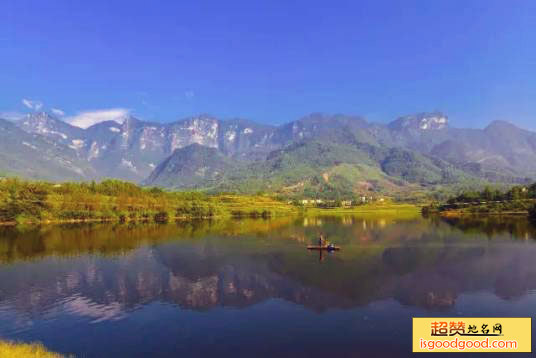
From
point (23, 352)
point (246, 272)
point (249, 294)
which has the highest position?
point (23, 352)

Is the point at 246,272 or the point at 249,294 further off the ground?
the point at 246,272

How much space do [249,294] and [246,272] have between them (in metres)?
16.3

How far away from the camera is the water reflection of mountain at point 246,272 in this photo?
58.8 m

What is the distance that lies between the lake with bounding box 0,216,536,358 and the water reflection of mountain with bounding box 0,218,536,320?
0.28m

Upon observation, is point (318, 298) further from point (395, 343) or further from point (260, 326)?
point (395, 343)

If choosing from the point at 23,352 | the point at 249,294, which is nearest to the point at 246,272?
the point at 249,294

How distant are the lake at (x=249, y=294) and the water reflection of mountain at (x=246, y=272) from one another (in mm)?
282

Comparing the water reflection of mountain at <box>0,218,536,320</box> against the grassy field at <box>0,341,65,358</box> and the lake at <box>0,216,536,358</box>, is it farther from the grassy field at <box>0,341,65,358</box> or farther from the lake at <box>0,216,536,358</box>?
the grassy field at <box>0,341,65,358</box>

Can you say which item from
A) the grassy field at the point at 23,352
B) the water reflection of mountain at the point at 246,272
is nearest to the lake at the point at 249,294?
the water reflection of mountain at the point at 246,272

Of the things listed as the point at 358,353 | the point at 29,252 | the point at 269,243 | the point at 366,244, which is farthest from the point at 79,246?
the point at 358,353

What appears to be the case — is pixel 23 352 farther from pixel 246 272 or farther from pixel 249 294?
pixel 246 272

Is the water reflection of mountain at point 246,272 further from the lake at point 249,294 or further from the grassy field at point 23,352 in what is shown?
the grassy field at point 23,352

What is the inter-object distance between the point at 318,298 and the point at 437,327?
25.1 meters

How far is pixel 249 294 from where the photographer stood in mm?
63156
